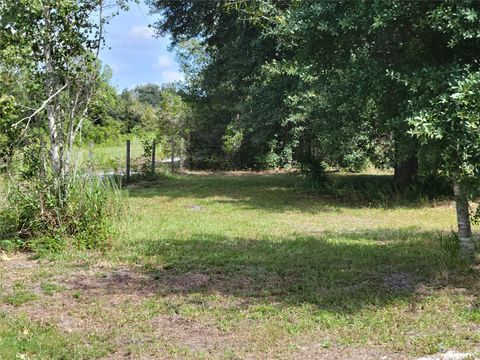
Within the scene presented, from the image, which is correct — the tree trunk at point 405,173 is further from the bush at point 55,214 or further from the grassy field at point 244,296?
the bush at point 55,214

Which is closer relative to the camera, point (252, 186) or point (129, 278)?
point (129, 278)

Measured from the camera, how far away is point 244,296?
553 cm

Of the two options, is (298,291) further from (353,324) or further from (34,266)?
(34,266)

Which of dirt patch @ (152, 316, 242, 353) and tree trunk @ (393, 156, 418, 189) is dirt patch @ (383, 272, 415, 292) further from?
tree trunk @ (393, 156, 418, 189)

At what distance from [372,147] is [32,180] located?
878 cm

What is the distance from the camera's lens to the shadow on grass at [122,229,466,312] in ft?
18.2

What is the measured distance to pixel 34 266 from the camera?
6695 mm

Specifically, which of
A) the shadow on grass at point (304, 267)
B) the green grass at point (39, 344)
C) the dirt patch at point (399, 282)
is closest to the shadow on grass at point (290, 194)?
the shadow on grass at point (304, 267)

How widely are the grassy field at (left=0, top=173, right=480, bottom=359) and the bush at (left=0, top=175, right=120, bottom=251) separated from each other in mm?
305

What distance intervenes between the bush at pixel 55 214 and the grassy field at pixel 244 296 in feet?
1.00

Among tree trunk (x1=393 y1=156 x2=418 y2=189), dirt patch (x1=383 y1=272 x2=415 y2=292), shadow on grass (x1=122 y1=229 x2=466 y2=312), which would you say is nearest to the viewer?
shadow on grass (x1=122 y1=229 x2=466 y2=312)

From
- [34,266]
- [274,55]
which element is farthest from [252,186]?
[34,266]

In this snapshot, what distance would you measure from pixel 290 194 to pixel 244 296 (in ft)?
31.3

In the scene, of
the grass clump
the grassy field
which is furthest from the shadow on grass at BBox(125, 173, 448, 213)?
the grass clump
